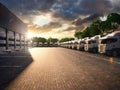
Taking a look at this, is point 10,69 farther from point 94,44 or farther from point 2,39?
point 2,39

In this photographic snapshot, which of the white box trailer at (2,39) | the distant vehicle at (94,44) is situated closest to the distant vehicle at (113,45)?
the distant vehicle at (94,44)

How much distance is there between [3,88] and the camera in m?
8.40

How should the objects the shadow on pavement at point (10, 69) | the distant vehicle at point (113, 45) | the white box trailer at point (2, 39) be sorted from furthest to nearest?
the white box trailer at point (2, 39), the distant vehicle at point (113, 45), the shadow on pavement at point (10, 69)

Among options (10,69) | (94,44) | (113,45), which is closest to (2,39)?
(94,44)

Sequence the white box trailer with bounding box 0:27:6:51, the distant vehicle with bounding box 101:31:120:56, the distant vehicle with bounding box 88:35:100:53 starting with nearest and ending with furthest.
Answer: the distant vehicle with bounding box 101:31:120:56 → the distant vehicle with bounding box 88:35:100:53 → the white box trailer with bounding box 0:27:6:51

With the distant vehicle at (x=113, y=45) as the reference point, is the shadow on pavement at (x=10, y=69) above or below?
below

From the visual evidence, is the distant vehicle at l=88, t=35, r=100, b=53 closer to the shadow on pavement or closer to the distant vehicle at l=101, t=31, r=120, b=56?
the distant vehicle at l=101, t=31, r=120, b=56

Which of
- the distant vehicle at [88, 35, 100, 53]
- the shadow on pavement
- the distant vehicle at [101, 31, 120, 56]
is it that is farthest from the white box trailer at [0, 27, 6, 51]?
the shadow on pavement

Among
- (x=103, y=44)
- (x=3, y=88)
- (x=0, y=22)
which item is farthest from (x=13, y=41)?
(x=3, y=88)

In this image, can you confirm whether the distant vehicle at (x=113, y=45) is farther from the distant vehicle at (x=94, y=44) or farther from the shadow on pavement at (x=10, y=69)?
the shadow on pavement at (x=10, y=69)

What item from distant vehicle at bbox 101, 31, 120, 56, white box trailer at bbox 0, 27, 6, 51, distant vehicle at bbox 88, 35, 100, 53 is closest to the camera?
distant vehicle at bbox 101, 31, 120, 56

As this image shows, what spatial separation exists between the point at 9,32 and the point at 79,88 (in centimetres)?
4929

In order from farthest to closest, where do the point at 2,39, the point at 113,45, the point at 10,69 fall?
the point at 2,39
the point at 113,45
the point at 10,69

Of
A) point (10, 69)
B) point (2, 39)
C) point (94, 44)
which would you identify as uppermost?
point (2, 39)
